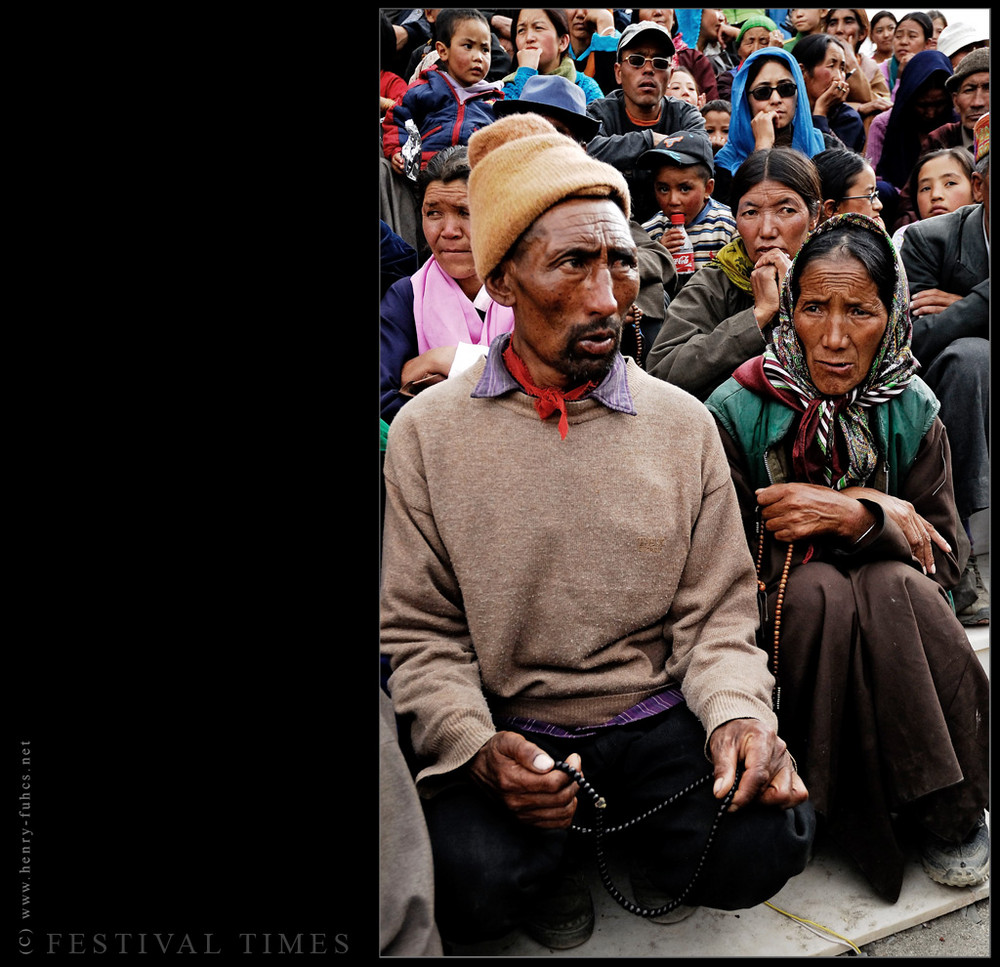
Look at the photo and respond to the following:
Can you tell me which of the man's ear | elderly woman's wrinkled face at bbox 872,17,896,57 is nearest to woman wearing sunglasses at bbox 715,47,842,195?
the man's ear

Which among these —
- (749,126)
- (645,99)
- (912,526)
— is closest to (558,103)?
(645,99)

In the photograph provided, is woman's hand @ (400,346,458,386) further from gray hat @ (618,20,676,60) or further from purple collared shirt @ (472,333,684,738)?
gray hat @ (618,20,676,60)

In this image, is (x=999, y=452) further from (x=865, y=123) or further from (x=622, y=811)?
(x=865, y=123)

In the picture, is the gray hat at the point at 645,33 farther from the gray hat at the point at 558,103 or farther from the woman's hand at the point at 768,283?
the woman's hand at the point at 768,283

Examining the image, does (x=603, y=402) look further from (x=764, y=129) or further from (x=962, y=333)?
(x=764, y=129)

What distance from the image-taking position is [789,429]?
2.54m

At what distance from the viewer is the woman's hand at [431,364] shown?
3.03 metres

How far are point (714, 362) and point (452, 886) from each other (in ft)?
6.28

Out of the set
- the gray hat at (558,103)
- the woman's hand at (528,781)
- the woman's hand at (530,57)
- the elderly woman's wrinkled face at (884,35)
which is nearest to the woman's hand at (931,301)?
the gray hat at (558,103)

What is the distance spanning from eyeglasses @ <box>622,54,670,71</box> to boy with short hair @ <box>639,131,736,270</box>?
1.11 metres

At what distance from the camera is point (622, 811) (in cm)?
213

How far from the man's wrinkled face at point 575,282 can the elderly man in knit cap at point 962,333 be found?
5.73 feet

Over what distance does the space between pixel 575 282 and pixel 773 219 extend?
167 centimetres
